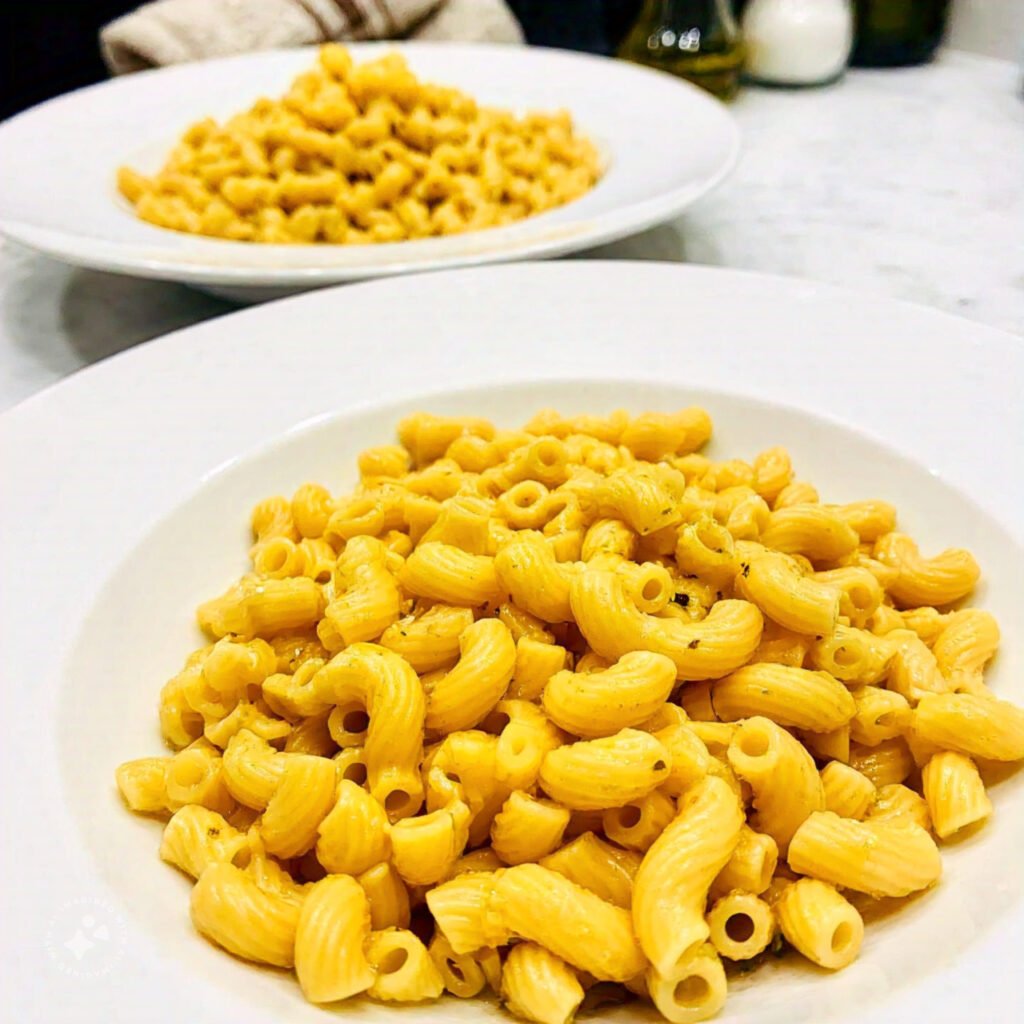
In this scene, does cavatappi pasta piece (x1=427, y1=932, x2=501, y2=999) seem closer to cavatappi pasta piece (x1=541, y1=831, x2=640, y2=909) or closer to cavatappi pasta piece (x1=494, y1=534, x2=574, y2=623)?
cavatappi pasta piece (x1=541, y1=831, x2=640, y2=909)

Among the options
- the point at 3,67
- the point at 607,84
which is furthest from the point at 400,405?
the point at 3,67

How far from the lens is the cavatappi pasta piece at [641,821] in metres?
0.93

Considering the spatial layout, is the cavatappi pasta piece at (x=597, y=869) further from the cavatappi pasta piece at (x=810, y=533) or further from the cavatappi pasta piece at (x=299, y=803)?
the cavatappi pasta piece at (x=810, y=533)

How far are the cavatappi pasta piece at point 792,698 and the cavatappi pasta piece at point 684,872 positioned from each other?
4.9 inches

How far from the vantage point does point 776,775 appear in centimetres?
92

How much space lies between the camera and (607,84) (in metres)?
2.49

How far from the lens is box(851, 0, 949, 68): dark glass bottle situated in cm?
321

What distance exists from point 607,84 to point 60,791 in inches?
83.3

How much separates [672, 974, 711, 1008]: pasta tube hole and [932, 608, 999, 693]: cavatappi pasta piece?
441mm

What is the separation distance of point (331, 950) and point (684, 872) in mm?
292

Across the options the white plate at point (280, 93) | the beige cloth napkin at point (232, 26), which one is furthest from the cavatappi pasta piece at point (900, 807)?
the beige cloth napkin at point (232, 26)

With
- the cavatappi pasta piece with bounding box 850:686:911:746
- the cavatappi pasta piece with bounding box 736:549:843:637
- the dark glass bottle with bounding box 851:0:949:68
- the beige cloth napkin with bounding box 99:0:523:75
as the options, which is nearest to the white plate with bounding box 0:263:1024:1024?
the cavatappi pasta piece with bounding box 850:686:911:746

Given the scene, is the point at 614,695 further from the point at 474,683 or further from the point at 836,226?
the point at 836,226

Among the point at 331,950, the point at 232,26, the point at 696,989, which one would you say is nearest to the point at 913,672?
the point at 696,989
